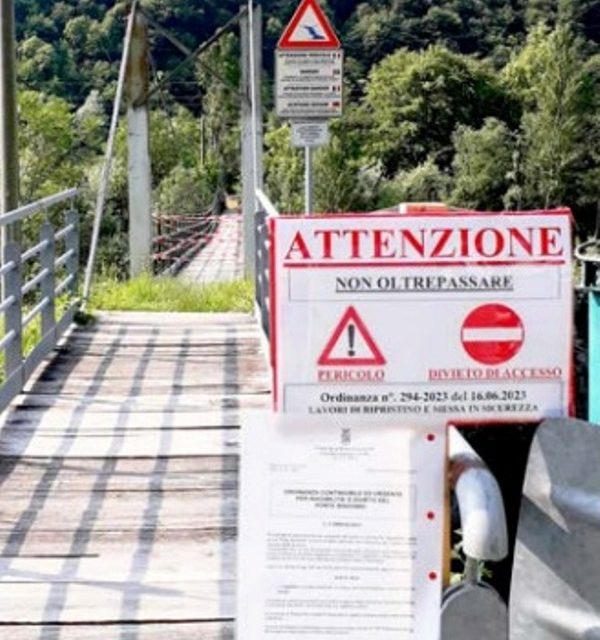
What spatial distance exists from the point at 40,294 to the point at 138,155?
5.02m

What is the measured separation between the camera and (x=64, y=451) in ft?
18.6

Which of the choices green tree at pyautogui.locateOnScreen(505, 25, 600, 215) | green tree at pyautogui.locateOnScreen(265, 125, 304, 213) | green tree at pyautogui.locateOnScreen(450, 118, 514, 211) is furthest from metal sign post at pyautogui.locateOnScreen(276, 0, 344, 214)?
green tree at pyautogui.locateOnScreen(505, 25, 600, 215)

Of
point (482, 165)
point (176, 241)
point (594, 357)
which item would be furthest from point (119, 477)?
point (482, 165)

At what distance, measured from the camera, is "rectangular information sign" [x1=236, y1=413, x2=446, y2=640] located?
76.2 inches

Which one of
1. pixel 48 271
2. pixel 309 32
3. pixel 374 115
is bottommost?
pixel 48 271

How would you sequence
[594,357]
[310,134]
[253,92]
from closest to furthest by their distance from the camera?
[594,357] → [310,134] → [253,92]

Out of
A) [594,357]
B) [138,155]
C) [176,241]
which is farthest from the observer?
[176,241]

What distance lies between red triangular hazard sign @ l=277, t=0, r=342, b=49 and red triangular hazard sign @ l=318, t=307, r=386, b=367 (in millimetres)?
7014

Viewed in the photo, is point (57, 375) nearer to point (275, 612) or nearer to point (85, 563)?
point (85, 563)

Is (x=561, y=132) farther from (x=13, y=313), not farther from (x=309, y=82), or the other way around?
(x=13, y=313)

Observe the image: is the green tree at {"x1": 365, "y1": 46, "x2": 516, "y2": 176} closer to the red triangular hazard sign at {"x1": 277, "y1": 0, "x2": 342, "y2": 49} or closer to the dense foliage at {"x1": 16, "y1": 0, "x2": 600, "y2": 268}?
the dense foliage at {"x1": 16, "y1": 0, "x2": 600, "y2": 268}

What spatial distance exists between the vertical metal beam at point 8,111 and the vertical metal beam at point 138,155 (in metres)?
1.29

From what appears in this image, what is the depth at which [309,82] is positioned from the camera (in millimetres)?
A: 8773

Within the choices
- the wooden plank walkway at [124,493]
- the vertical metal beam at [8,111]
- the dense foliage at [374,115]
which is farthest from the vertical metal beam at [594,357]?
the dense foliage at [374,115]
